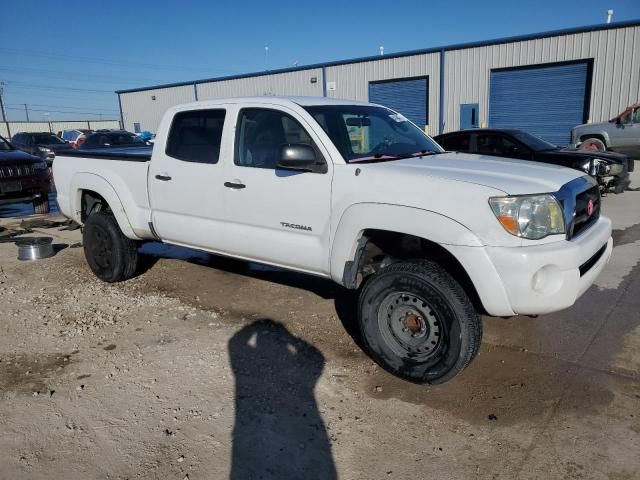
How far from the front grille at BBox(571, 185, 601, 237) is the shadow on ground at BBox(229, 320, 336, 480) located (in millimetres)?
2060

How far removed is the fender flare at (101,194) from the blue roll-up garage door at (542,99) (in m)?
20.1

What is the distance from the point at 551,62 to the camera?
67.2 ft

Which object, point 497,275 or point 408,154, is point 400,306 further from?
point 408,154

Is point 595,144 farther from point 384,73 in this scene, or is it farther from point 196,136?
point 196,136

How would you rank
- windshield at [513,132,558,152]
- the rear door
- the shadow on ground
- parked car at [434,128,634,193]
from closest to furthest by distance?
1. the shadow on ground
2. the rear door
3. parked car at [434,128,634,193]
4. windshield at [513,132,558,152]

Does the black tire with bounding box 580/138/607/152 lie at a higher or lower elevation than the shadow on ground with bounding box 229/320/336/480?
higher

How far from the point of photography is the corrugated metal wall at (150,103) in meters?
34.4

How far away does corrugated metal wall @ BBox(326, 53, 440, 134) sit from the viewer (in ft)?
77.5

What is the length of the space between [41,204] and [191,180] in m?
6.95

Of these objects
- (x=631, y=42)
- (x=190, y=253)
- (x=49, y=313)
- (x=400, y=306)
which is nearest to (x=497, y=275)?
(x=400, y=306)

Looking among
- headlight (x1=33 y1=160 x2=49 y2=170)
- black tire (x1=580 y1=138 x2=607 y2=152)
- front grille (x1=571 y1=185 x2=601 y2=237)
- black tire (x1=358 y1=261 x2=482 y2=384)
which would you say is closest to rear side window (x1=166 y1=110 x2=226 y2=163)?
black tire (x1=358 y1=261 x2=482 y2=384)

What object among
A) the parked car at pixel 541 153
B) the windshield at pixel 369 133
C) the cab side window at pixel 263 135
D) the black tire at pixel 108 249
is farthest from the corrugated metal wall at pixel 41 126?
the windshield at pixel 369 133

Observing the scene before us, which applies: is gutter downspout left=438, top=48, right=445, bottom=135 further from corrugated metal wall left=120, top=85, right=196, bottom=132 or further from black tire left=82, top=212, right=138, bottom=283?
black tire left=82, top=212, right=138, bottom=283

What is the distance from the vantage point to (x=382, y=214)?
342cm
